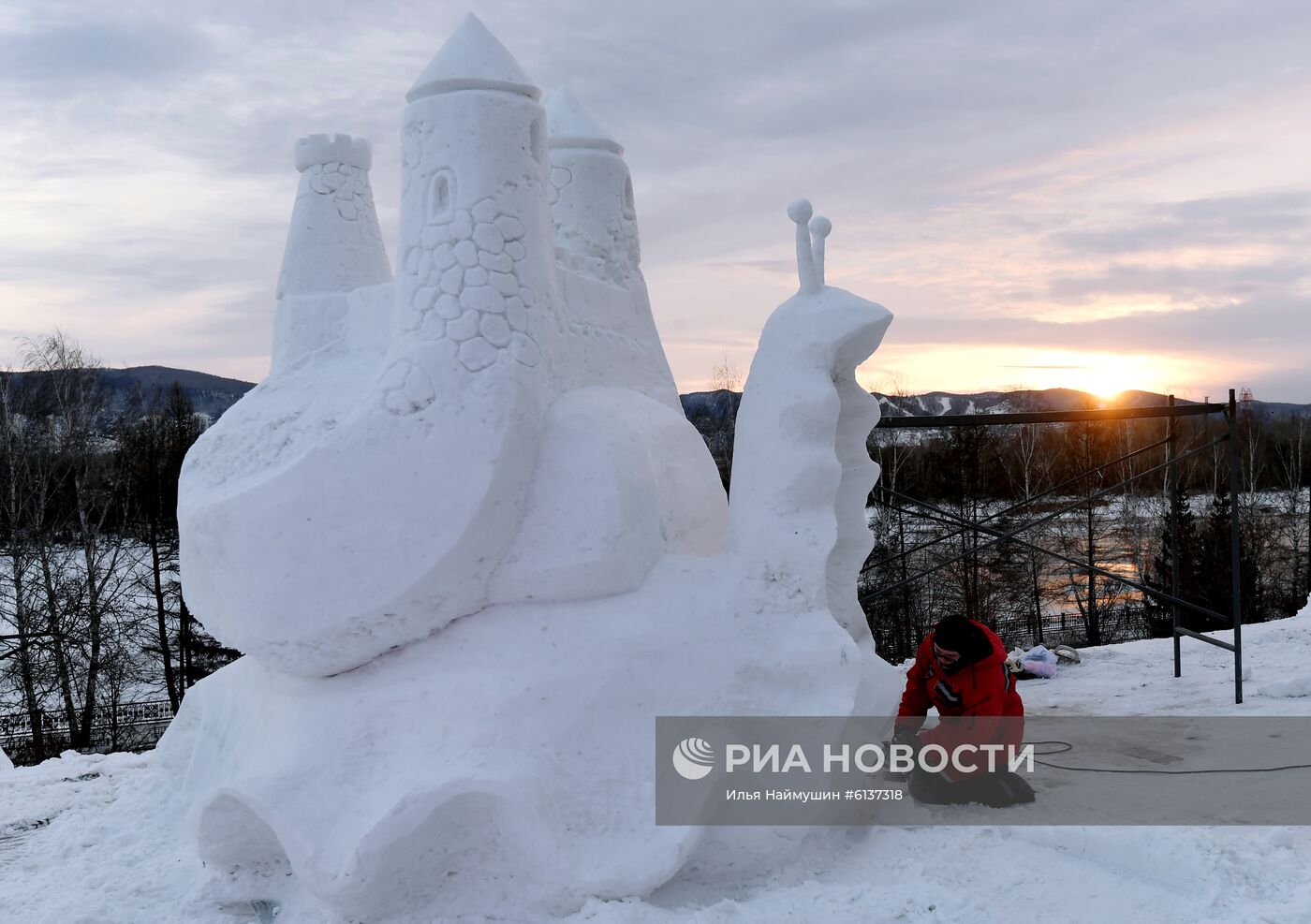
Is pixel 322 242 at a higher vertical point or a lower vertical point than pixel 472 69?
lower

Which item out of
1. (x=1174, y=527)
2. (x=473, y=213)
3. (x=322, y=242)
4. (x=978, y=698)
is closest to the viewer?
(x=473, y=213)

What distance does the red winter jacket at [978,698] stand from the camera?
542cm

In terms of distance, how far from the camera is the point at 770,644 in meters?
4.97

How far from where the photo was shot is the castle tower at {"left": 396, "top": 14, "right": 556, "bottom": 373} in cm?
480

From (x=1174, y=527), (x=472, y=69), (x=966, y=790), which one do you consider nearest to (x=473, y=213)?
(x=472, y=69)

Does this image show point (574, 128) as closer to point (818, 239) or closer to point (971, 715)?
point (818, 239)

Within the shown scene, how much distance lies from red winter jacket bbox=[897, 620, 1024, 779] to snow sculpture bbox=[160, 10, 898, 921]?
35 centimetres

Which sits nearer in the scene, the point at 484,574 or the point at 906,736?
the point at 484,574

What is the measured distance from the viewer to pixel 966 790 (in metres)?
5.46

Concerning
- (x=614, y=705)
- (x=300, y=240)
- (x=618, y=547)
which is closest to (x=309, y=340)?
(x=300, y=240)

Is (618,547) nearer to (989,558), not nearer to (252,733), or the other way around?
(252,733)

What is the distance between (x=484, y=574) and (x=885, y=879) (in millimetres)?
2269

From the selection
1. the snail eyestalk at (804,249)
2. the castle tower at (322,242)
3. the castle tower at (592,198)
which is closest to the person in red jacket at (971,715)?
the snail eyestalk at (804,249)

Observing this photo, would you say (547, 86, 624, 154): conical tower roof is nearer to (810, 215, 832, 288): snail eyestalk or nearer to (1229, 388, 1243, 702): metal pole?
(810, 215, 832, 288): snail eyestalk
